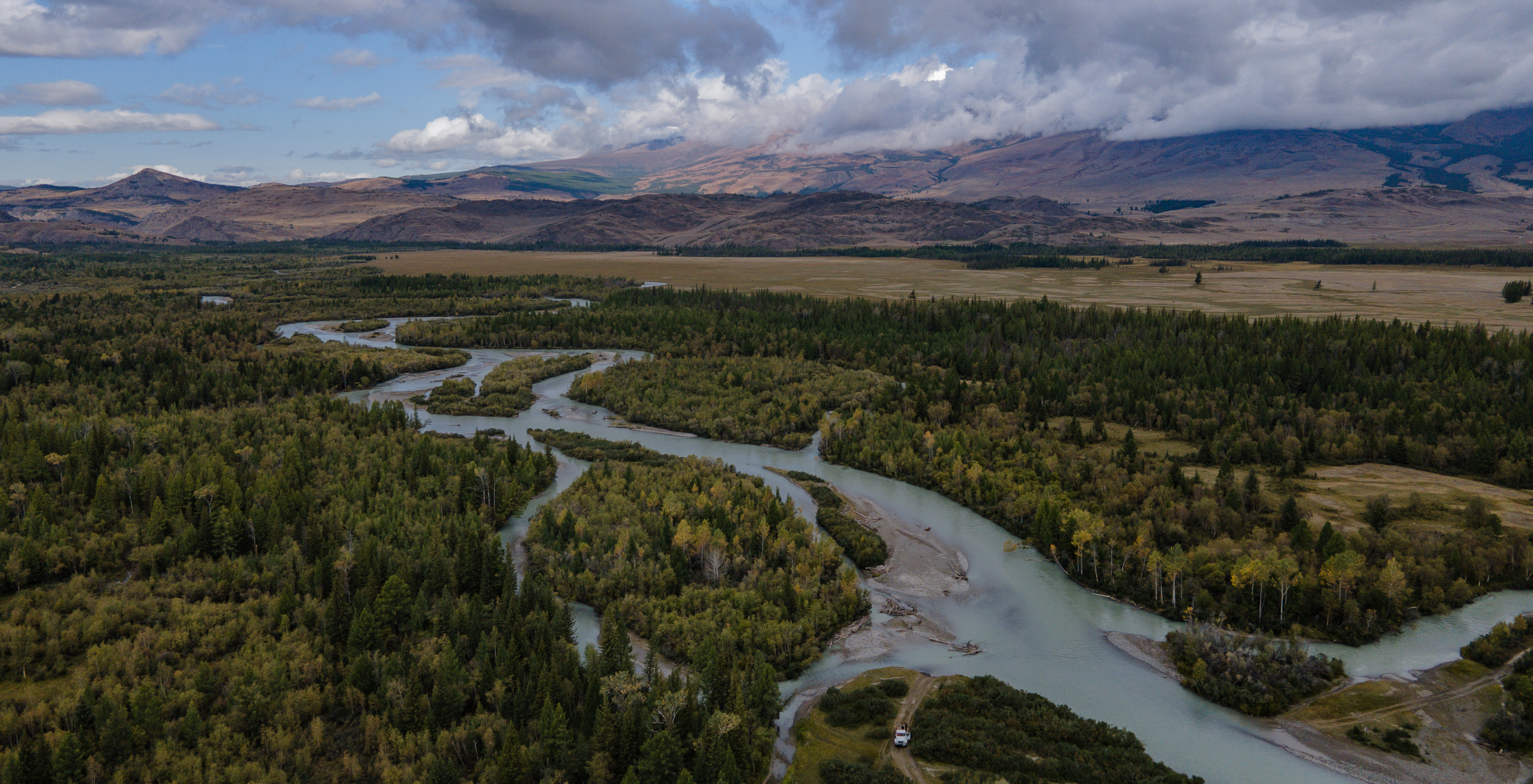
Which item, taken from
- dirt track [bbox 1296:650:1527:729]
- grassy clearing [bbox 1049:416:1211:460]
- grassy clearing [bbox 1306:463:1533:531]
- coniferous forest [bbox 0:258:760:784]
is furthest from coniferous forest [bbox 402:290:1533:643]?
coniferous forest [bbox 0:258:760:784]

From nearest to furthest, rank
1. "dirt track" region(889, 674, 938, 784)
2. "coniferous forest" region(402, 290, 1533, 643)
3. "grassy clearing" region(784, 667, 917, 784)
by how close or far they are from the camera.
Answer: "dirt track" region(889, 674, 938, 784), "grassy clearing" region(784, 667, 917, 784), "coniferous forest" region(402, 290, 1533, 643)

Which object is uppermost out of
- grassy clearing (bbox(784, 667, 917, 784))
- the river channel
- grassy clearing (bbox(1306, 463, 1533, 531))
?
grassy clearing (bbox(1306, 463, 1533, 531))

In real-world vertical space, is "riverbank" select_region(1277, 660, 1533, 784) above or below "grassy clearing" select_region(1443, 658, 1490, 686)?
below

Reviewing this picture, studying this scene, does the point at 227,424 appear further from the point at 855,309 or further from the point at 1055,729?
the point at 855,309

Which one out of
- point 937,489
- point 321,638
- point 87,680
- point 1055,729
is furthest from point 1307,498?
point 87,680

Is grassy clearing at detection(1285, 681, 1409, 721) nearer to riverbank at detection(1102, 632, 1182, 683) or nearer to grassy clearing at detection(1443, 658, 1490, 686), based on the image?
grassy clearing at detection(1443, 658, 1490, 686)

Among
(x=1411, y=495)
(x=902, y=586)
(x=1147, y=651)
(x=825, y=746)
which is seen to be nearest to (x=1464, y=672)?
(x=1147, y=651)

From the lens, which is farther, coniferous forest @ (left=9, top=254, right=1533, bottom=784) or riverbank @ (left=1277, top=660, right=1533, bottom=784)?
coniferous forest @ (left=9, top=254, right=1533, bottom=784)
